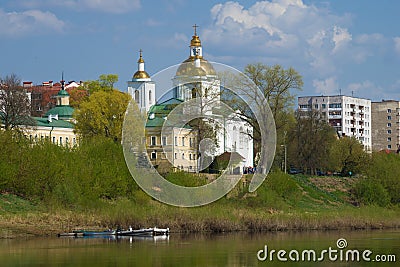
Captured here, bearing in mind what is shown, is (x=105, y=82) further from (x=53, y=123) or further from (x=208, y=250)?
(x=208, y=250)

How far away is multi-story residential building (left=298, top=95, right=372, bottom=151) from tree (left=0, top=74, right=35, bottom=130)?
2926 inches

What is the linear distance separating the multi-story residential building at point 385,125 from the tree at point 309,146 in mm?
63636

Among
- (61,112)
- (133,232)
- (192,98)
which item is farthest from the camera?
(61,112)

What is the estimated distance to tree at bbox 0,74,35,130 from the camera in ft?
236

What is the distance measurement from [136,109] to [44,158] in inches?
267

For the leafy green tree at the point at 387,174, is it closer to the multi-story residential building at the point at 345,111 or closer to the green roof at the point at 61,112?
the green roof at the point at 61,112

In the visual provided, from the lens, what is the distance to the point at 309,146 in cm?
8556

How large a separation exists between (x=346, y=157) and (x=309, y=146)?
340 centimetres

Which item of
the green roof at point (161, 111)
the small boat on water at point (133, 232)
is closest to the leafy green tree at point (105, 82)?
the green roof at point (161, 111)

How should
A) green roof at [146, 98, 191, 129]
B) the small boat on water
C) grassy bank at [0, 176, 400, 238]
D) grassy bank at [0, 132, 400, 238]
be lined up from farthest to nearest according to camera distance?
grassy bank at [0, 132, 400, 238]
green roof at [146, 98, 191, 129]
grassy bank at [0, 176, 400, 238]
the small boat on water

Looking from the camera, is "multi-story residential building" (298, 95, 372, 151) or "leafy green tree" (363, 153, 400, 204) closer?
"leafy green tree" (363, 153, 400, 204)

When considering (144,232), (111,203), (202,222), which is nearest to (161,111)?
(111,203)

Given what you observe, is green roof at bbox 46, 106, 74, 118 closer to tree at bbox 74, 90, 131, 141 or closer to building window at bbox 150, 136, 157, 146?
tree at bbox 74, 90, 131, 141

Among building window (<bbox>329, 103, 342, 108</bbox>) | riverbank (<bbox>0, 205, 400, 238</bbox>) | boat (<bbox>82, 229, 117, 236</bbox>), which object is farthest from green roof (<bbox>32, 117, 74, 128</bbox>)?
building window (<bbox>329, 103, 342, 108</bbox>)
